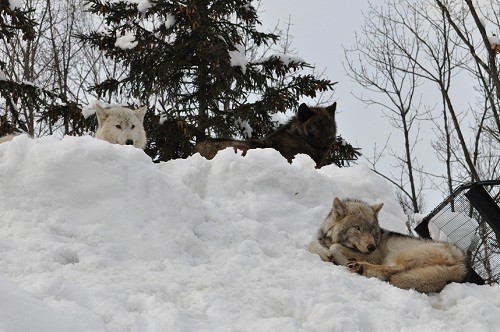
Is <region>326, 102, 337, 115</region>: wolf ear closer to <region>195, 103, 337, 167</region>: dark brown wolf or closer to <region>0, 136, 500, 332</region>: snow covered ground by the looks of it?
<region>195, 103, 337, 167</region>: dark brown wolf

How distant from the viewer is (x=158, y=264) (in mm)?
5105

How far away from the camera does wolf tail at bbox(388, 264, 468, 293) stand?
564 cm

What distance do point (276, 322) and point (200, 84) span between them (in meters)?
12.1

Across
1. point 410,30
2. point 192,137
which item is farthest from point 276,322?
point 410,30

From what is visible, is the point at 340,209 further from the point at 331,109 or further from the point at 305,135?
the point at 331,109

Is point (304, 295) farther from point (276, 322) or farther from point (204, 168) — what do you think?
point (204, 168)

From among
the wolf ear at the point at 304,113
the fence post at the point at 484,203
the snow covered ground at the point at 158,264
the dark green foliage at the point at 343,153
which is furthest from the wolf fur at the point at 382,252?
the dark green foliage at the point at 343,153

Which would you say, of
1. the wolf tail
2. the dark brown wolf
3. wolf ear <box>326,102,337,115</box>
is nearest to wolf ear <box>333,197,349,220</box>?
the wolf tail

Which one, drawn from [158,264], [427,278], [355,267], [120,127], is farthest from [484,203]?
[120,127]

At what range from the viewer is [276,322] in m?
4.12

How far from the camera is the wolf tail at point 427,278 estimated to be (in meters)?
5.64

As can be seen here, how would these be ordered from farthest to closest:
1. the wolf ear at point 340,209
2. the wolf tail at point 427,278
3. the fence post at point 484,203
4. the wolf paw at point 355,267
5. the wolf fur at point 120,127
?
the wolf fur at point 120,127 → the wolf ear at point 340,209 → the fence post at point 484,203 → the wolf paw at point 355,267 → the wolf tail at point 427,278

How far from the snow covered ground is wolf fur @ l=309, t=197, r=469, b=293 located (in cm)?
20

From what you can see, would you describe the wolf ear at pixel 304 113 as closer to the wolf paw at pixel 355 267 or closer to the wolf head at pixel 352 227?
the wolf head at pixel 352 227
